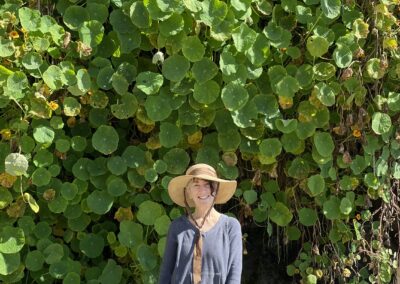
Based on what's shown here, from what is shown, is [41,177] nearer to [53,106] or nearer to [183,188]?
[53,106]

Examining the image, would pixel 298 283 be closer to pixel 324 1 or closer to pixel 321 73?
pixel 321 73

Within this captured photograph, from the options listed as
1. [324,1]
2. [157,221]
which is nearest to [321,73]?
[324,1]

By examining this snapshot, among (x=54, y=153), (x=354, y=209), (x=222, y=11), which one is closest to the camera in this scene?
(x=222, y=11)

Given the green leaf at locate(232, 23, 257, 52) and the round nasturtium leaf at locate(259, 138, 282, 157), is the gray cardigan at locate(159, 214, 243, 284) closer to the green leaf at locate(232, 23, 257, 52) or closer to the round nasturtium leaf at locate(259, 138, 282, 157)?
the round nasturtium leaf at locate(259, 138, 282, 157)

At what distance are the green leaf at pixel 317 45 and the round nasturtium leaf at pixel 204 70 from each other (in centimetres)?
38

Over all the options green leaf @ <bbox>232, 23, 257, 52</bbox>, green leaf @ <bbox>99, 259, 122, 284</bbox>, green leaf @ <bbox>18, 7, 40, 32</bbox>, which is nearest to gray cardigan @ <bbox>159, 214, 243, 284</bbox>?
green leaf @ <bbox>99, 259, 122, 284</bbox>

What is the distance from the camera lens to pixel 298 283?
10.2 ft

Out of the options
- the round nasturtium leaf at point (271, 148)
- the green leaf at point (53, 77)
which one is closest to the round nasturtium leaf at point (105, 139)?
the green leaf at point (53, 77)

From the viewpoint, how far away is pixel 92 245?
2730 mm

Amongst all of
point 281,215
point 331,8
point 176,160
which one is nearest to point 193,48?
point 176,160

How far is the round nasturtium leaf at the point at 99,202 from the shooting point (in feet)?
8.69

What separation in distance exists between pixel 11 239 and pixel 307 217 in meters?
1.19

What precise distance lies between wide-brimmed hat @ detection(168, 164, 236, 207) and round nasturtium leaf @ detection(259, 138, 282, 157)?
1.70 ft

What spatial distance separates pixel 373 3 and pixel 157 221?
4.09ft
